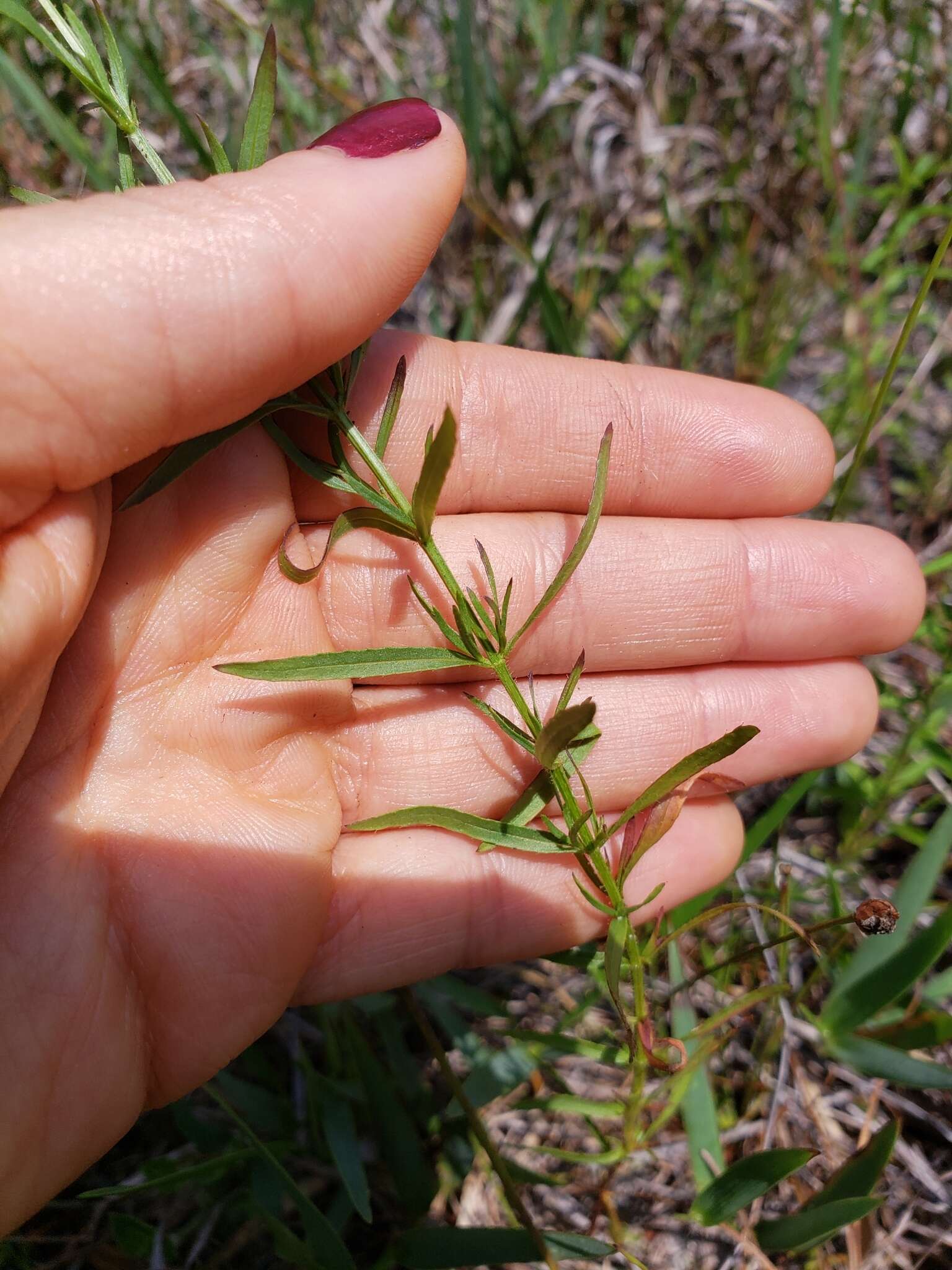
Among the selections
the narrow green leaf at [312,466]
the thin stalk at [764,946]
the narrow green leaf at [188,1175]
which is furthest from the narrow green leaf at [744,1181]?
the narrow green leaf at [312,466]

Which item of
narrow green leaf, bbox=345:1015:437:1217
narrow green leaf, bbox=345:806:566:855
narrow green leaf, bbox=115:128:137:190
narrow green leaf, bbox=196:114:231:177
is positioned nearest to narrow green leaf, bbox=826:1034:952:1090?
narrow green leaf, bbox=345:806:566:855

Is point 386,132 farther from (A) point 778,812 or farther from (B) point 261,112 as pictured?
(A) point 778,812

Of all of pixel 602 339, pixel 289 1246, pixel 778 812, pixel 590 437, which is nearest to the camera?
pixel 289 1246

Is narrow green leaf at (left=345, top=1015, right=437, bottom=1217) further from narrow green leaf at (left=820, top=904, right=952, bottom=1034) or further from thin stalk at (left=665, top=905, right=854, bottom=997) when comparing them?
narrow green leaf at (left=820, top=904, right=952, bottom=1034)

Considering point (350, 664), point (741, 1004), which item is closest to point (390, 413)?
point (350, 664)

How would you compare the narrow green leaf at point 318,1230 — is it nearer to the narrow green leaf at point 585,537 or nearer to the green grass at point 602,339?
the green grass at point 602,339
